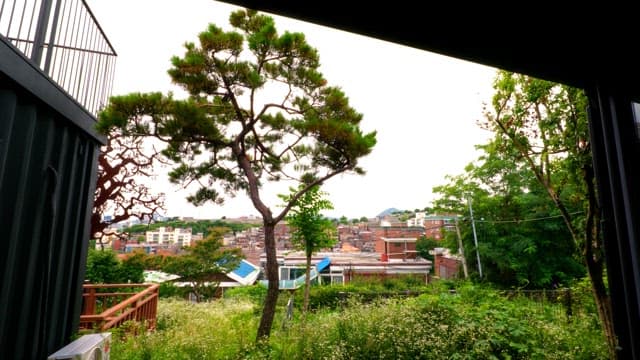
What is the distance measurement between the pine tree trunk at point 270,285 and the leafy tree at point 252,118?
1 cm

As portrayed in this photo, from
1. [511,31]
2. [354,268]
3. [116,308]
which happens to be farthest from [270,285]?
[354,268]

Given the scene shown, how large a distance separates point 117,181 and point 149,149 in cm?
133

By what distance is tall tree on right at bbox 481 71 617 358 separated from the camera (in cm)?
247

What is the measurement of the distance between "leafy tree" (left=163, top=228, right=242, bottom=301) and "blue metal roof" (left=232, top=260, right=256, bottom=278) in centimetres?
29

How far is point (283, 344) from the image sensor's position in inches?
107

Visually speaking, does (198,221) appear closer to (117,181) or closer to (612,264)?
(117,181)

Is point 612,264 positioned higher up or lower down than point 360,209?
lower down

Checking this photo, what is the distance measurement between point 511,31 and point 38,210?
251 centimetres

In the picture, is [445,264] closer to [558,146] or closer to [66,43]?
[558,146]

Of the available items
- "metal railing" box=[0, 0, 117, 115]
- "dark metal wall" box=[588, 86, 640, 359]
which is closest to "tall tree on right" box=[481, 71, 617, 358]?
"dark metal wall" box=[588, 86, 640, 359]

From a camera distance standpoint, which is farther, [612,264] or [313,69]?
[313,69]

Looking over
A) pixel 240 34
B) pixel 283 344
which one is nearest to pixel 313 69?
pixel 240 34

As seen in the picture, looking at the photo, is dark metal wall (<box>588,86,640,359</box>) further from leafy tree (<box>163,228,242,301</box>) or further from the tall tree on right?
leafy tree (<box>163,228,242,301</box>)

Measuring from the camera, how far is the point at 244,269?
7398mm
